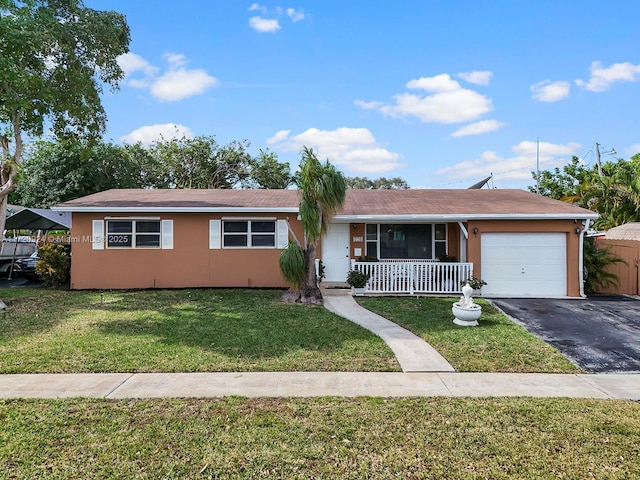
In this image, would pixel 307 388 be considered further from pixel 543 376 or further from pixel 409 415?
pixel 543 376

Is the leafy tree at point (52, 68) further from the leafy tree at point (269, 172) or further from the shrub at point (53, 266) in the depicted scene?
the leafy tree at point (269, 172)

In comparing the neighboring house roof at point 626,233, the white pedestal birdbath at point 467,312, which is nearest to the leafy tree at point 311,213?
the white pedestal birdbath at point 467,312

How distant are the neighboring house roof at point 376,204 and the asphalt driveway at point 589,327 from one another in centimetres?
251

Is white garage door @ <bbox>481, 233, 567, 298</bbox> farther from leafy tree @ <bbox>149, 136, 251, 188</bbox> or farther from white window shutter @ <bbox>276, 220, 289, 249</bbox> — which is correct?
leafy tree @ <bbox>149, 136, 251, 188</bbox>

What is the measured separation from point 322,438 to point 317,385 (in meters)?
1.30

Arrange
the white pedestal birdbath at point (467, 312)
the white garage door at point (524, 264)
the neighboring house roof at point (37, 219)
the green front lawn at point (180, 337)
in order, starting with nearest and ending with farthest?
the green front lawn at point (180, 337) < the white pedestal birdbath at point (467, 312) < the white garage door at point (524, 264) < the neighboring house roof at point (37, 219)

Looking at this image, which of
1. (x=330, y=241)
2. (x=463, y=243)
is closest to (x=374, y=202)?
(x=330, y=241)

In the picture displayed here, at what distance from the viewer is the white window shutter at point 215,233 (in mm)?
12844

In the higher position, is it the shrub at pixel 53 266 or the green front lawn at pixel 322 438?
the shrub at pixel 53 266

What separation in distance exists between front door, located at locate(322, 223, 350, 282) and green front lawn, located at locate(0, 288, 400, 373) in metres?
2.72

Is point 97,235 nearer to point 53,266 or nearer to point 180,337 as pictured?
point 53,266

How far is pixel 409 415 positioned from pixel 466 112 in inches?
757

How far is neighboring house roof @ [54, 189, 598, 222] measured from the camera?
38.5ft

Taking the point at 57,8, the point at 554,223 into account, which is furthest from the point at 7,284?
the point at 554,223
